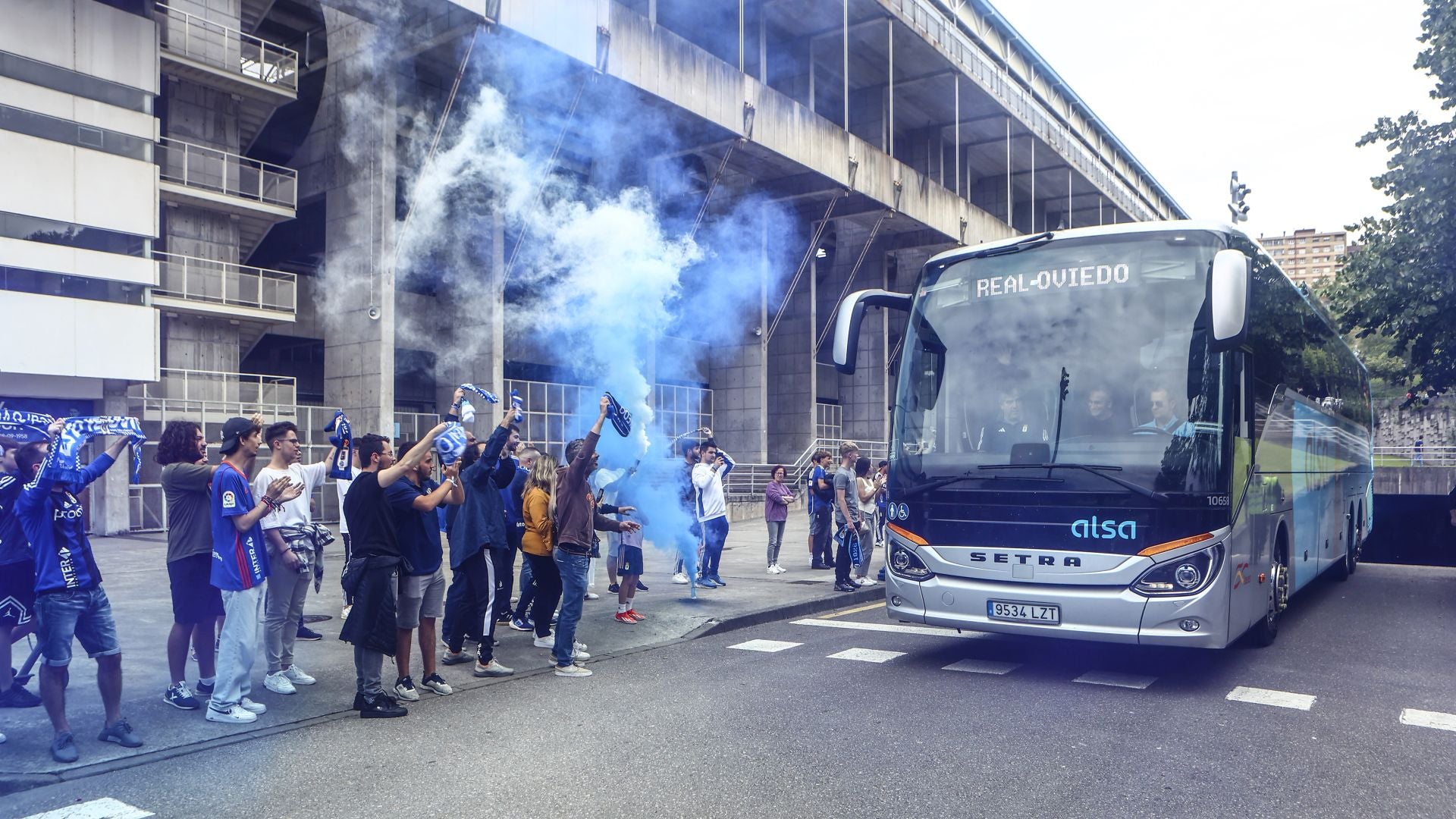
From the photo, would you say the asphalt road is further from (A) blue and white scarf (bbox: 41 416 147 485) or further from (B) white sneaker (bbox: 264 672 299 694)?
(A) blue and white scarf (bbox: 41 416 147 485)

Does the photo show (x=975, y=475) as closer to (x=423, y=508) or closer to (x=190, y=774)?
(x=423, y=508)

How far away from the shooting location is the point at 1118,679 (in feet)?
22.2

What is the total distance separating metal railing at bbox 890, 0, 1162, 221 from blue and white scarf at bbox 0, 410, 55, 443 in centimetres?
2611

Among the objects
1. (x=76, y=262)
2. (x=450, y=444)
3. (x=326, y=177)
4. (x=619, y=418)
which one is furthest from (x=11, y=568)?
(x=326, y=177)

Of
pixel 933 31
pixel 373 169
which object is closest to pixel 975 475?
pixel 373 169

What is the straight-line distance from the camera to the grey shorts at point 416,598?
19.4 feet

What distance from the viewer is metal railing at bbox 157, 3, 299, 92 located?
19.5 m

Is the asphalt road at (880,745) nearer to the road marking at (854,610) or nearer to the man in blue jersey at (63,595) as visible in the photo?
the man in blue jersey at (63,595)

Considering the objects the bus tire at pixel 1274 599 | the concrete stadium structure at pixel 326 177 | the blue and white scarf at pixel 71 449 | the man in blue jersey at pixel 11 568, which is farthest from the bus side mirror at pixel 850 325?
the concrete stadium structure at pixel 326 177

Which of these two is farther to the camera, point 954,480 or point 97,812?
point 954,480

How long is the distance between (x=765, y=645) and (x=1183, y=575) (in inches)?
135

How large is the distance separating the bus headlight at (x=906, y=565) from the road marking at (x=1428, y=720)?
9.43 feet

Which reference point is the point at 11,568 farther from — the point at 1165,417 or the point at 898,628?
the point at 1165,417

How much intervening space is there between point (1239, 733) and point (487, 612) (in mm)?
5031
